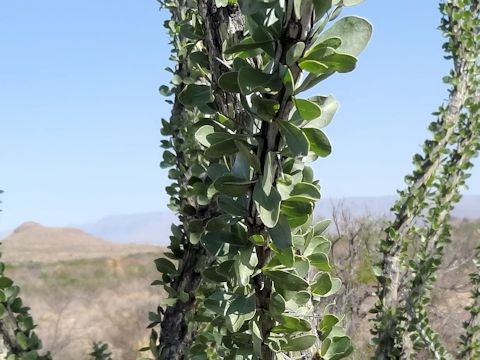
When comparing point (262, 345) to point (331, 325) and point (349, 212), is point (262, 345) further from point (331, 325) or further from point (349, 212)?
point (349, 212)

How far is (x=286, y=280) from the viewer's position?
1.02m

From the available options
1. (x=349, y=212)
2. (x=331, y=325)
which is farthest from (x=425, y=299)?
(x=349, y=212)

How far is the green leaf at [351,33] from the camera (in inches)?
36.2

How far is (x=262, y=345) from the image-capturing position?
1117mm

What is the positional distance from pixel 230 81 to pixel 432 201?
283 cm

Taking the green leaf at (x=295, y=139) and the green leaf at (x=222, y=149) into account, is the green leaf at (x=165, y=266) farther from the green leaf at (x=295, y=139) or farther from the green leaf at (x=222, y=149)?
the green leaf at (x=295, y=139)

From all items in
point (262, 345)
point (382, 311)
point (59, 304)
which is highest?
point (262, 345)

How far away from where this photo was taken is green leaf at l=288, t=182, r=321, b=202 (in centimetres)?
97

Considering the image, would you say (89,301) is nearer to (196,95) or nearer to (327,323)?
(327,323)

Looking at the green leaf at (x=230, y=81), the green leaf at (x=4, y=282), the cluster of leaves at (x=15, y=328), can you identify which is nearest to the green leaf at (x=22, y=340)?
the cluster of leaves at (x=15, y=328)

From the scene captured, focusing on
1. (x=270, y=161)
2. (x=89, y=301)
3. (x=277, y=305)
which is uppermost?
(x=270, y=161)

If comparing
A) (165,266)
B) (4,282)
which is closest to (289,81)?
(165,266)

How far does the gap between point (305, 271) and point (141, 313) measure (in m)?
14.5

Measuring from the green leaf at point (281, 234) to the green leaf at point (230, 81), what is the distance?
216 mm
